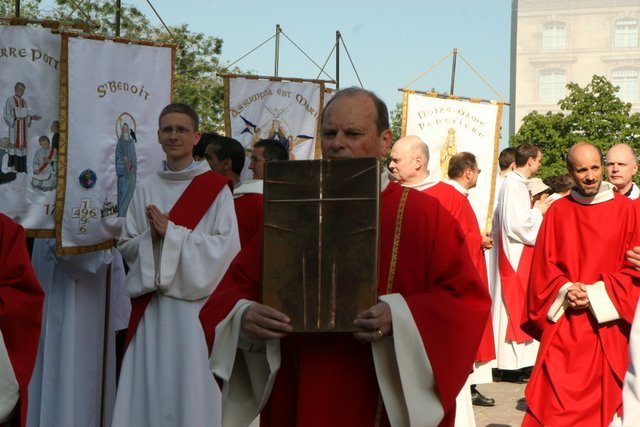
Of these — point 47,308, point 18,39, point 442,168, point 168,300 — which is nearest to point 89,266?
point 47,308

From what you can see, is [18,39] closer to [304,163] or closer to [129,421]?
[129,421]

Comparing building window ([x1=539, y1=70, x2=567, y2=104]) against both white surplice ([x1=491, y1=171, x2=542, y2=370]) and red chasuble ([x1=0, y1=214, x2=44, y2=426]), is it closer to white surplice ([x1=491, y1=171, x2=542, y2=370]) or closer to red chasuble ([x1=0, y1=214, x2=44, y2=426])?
white surplice ([x1=491, y1=171, x2=542, y2=370])

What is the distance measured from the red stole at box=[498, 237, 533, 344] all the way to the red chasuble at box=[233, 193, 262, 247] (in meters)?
4.92

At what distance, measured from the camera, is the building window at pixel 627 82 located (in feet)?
226

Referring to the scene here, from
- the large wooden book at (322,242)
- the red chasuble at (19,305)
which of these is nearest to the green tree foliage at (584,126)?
the red chasuble at (19,305)

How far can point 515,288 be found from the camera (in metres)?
11.2

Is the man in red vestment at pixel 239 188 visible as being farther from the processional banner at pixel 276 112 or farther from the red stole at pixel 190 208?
the processional banner at pixel 276 112

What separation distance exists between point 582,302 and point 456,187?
7.87ft

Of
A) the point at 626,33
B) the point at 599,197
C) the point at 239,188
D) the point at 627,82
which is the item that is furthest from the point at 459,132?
the point at 626,33

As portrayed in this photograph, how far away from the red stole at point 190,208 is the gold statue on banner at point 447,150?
5606 millimetres

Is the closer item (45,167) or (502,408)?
(45,167)

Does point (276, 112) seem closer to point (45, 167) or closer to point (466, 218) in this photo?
point (466, 218)

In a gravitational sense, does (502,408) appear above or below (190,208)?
below

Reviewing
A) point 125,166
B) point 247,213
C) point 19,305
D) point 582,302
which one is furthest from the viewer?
point 247,213
